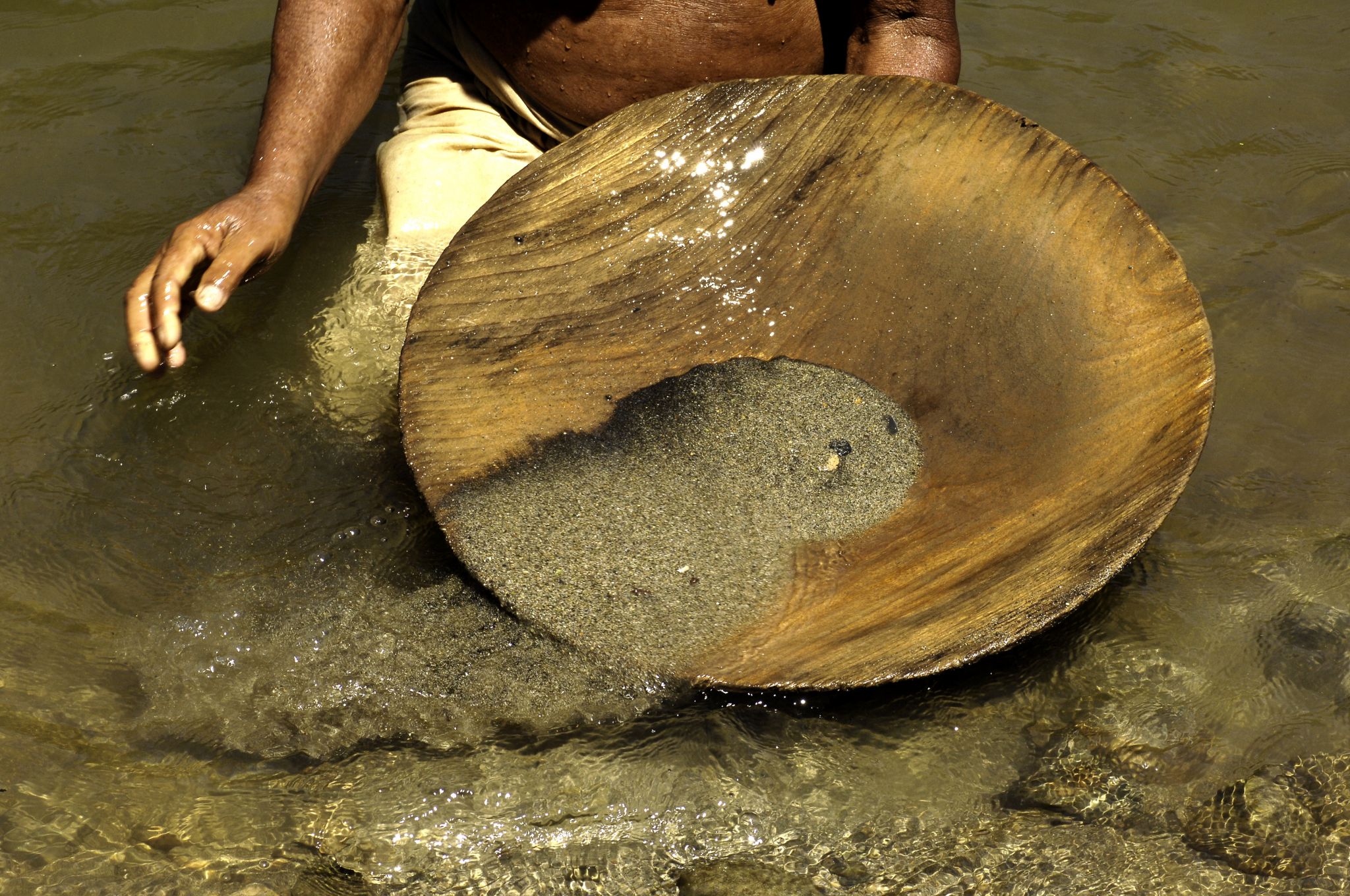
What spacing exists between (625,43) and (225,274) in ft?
2.73

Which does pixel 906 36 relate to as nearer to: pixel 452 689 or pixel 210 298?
pixel 210 298

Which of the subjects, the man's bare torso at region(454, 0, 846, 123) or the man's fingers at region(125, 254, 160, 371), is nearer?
the man's fingers at region(125, 254, 160, 371)

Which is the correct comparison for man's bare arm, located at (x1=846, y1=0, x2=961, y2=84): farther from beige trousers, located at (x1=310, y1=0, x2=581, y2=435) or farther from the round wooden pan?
beige trousers, located at (x1=310, y1=0, x2=581, y2=435)

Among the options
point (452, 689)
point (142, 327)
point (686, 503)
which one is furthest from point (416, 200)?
point (452, 689)

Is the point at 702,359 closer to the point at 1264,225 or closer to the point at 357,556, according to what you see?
the point at 357,556

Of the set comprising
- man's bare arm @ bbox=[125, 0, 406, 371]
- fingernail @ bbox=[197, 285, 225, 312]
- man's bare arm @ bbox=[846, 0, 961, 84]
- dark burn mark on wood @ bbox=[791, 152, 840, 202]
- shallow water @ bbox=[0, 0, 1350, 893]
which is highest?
man's bare arm @ bbox=[125, 0, 406, 371]

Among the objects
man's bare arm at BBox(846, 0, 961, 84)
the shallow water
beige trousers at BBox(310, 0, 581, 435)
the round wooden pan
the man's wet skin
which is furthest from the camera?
man's bare arm at BBox(846, 0, 961, 84)

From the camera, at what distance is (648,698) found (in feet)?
4.84

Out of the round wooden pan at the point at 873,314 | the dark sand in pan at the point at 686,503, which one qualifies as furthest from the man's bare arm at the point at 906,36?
the dark sand in pan at the point at 686,503

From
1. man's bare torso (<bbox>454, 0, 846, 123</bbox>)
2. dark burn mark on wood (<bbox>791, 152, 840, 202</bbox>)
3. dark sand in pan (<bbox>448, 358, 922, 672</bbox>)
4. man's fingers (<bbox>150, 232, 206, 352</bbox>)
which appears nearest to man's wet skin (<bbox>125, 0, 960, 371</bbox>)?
man's bare torso (<bbox>454, 0, 846, 123</bbox>)

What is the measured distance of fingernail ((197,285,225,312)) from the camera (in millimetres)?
1475

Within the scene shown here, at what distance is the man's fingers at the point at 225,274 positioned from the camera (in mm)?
1482

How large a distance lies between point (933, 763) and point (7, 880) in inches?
45.4

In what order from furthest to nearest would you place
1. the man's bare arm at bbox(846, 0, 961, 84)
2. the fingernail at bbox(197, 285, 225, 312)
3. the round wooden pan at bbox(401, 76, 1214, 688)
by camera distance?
the man's bare arm at bbox(846, 0, 961, 84), the round wooden pan at bbox(401, 76, 1214, 688), the fingernail at bbox(197, 285, 225, 312)
